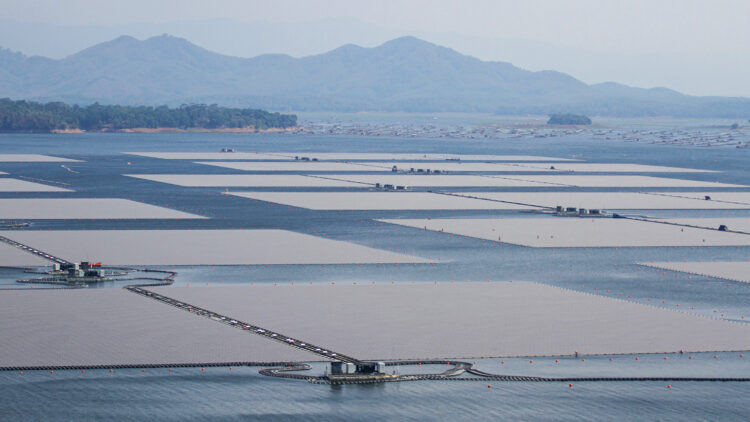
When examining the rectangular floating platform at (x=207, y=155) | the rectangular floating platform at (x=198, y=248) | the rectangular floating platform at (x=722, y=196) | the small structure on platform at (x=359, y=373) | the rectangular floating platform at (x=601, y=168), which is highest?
the rectangular floating platform at (x=601, y=168)

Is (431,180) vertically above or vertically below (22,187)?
above

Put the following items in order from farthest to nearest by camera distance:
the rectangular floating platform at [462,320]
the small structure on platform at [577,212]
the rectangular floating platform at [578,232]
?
the small structure on platform at [577,212]
the rectangular floating platform at [578,232]
the rectangular floating platform at [462,320]

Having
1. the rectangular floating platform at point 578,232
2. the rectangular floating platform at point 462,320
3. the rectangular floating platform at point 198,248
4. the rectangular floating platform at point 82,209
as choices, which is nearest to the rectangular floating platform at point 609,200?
the rectangular floating platform at point 578,232

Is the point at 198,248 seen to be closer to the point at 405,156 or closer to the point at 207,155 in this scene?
the point at 207,155

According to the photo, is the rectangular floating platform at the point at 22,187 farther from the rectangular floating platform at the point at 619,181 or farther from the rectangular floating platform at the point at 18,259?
the rectangular floating platform at the point at 619,181

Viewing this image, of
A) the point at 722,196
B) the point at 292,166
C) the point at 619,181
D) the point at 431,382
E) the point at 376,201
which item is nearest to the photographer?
the point at 431,382

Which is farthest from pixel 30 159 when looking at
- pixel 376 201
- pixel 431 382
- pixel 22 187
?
pixel 431 382
